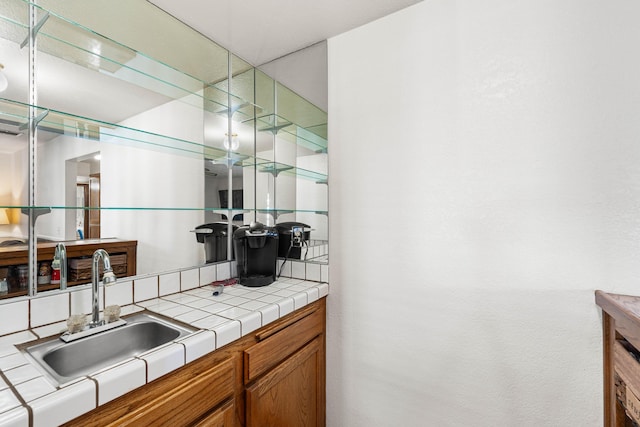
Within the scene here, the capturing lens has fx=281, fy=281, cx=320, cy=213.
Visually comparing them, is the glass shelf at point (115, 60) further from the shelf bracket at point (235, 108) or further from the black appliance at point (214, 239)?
the black appliance at point (214, 239)

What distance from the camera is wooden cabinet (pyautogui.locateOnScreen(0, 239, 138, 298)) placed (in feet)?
3.18

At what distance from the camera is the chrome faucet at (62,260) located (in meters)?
1.04

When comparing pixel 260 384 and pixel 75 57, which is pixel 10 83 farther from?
pixel 260 384

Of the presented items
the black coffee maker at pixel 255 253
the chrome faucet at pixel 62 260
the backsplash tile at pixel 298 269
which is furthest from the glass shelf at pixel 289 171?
the chrome faucet at pixel 62 260

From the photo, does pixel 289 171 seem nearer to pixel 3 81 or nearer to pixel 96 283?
pixel 96 283

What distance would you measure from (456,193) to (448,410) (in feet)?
3.22

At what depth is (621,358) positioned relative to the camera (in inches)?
36.0

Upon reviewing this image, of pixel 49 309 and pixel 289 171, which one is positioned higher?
pixel 289 171

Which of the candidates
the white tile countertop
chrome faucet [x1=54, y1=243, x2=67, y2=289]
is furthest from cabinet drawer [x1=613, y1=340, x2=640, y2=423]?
chrome faucet [x1=54, y1=243, x2=67, y2=289]

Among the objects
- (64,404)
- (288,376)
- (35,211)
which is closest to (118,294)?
(35,211)

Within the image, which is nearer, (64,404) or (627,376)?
(64,404)

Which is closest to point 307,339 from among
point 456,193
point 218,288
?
point 218,288

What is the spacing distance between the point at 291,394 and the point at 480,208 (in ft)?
3.91

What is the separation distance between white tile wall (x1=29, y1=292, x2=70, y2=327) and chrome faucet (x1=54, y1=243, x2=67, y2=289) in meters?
0.04
